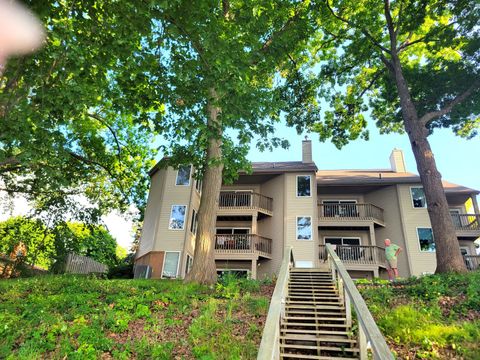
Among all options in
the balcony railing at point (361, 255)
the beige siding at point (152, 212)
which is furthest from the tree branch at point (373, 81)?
the beige siding at point (152, 212)

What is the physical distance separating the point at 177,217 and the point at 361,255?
11.9 meters

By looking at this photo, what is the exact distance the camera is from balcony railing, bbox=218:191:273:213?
21078mm

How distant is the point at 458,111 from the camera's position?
14531 millimetres

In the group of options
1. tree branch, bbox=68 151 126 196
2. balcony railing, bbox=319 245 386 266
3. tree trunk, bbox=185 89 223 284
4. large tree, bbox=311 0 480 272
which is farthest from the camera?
balcony railing, bbox=319 245 386 266

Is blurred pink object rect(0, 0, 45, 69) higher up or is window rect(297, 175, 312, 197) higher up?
window rect(297, 175, 312, 197)

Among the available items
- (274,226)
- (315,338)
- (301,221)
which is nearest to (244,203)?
(274,226)

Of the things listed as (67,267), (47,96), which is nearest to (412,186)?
(47,96)

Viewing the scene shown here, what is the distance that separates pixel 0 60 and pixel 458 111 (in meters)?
17.5

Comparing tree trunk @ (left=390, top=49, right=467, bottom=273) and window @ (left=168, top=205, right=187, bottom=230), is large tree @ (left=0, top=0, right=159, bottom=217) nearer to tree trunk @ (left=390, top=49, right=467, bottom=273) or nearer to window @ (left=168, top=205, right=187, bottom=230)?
tree trunk @ (left=390, top=49, right=467, bottom=273)

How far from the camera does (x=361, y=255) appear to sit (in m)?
19.5

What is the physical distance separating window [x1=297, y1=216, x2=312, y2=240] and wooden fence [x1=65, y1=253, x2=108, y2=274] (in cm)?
1400

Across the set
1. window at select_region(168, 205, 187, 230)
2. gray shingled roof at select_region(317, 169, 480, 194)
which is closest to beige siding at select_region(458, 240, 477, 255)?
gray shingled roof at select_region(317, 169, 480, 194)

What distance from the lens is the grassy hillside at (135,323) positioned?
5.54 m

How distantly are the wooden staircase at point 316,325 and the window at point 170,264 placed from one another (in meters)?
11.2
